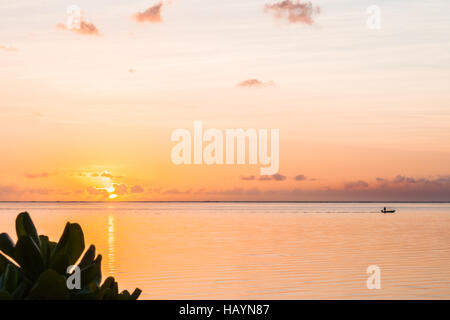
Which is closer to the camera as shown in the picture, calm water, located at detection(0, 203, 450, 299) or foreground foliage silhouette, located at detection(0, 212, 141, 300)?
foreground foliage silhouette, located at detection(0, 212, 141, 300)

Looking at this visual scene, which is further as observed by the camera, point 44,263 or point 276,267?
point 276,267

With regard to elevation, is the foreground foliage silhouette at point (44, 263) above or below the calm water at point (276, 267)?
above

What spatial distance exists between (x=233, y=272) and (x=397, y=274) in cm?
1070

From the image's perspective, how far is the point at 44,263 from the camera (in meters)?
2.62

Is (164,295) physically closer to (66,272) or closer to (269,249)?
(269,249)

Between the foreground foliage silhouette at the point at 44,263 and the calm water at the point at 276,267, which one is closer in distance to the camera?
the foreground foliage silhouette at the point at 44,263

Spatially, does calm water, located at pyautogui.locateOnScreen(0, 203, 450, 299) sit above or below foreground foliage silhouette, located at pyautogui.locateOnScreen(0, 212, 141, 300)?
below

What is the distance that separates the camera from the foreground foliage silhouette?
2.52 meters

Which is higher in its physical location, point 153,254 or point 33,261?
point 33,261

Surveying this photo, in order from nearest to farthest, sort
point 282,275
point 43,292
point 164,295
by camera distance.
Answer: point 43,292, point 164,295, point 282,275

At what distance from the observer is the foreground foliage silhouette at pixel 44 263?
252 centimetres
